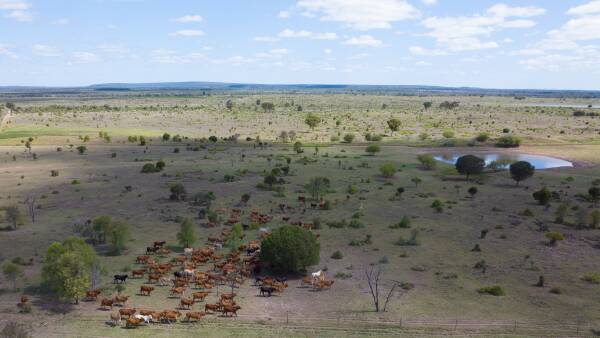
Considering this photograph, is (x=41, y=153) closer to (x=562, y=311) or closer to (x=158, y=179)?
(x=158, y=179)

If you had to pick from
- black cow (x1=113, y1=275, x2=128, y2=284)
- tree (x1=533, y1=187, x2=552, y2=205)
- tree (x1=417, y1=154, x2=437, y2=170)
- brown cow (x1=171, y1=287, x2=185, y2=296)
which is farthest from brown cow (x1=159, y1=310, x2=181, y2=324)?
tree (x1=417, y1=154, x2=437, y2=170)

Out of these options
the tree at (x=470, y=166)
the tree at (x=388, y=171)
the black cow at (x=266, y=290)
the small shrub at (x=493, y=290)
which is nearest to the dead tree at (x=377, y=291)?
the small shrub at (x=493, y=290)

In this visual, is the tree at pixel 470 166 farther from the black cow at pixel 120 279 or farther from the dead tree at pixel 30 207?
the dead tree at pixel 30 207

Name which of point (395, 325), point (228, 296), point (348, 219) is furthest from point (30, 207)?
point (395, 325)

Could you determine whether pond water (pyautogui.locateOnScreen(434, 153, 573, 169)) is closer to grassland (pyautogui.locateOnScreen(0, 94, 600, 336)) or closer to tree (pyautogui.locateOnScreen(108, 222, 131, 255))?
grassland (pyautogui.locateOnScreen(0, 94, 600, 336))

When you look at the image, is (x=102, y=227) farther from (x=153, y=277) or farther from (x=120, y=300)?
(x=120, y=300)

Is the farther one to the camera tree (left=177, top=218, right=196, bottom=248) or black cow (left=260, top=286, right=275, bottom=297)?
tree (left=177, top=218, right=196, bottom=248)

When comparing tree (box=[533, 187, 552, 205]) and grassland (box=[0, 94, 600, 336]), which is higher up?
tree (box=[533, 187, 552, 205])
